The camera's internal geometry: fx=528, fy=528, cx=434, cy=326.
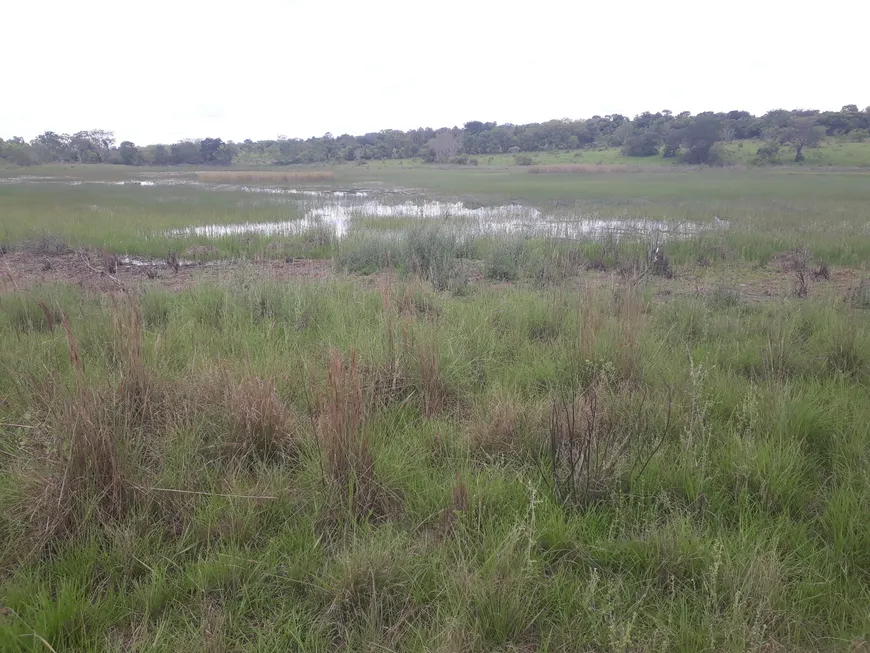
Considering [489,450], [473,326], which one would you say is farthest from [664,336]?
[489,450]

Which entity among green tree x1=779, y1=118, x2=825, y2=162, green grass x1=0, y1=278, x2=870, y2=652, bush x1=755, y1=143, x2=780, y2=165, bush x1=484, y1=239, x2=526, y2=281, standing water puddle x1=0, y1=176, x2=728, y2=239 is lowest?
green grass x1=0, y1=278, x2=870, y2=652

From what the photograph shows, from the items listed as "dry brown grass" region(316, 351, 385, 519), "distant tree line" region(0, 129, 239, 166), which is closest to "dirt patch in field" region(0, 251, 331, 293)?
"dry brown grass" region(316, 351, 385, 519)

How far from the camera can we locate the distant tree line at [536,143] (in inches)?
2157

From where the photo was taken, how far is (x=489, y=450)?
3.29m

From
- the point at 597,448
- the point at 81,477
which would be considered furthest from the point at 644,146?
the point at 81,477

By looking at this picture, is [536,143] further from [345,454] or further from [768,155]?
[345,454]

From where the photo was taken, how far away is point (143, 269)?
33.8ft

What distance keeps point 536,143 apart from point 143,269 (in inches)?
3090

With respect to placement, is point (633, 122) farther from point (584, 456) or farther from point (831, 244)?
point (584, 456)

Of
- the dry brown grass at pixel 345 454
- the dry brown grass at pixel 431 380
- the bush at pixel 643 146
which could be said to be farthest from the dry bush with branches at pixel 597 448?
the bush at pixel 643 146

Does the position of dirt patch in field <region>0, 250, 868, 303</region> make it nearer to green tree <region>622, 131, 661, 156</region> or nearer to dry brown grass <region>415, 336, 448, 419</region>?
dry brown grass <region>415, 336, 448, 419</region>

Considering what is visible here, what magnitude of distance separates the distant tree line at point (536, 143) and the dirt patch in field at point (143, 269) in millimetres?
51499

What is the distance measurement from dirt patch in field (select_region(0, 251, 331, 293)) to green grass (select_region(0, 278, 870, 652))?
4346 mm

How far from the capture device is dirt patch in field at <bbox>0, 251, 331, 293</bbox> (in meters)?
8.45
